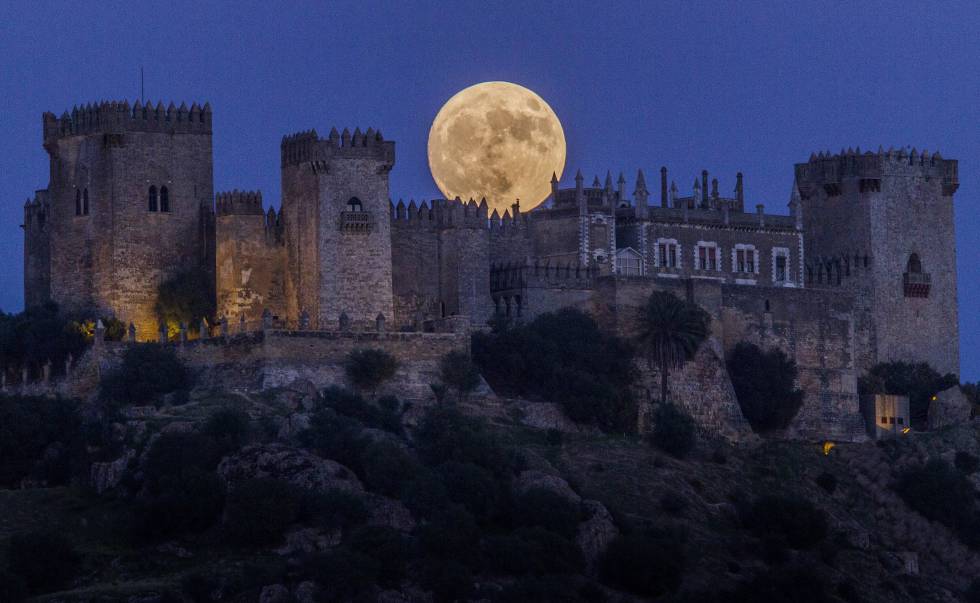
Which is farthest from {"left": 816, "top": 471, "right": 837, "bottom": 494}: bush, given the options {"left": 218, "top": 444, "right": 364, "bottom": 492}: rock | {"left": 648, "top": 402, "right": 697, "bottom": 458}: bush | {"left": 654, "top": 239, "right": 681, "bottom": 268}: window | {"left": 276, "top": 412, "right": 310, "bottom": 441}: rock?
{"left": 218, "top": 444, "right": 364, "bottom": 492}: rock

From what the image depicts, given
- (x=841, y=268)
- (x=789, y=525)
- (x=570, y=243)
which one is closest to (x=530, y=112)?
(x=570, y=243)

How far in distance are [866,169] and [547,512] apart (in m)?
32.5

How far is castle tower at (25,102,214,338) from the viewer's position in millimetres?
100625

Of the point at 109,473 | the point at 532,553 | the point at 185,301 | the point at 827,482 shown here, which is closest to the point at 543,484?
the point at 532,553

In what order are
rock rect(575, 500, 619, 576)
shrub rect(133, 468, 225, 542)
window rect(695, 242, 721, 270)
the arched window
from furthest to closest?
the arched window < window rect(695, 242, 721, 270) < rock rect(575, 500, 619, 576) < shrub rect(133, 468, 225, 542)

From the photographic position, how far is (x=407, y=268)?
330ft

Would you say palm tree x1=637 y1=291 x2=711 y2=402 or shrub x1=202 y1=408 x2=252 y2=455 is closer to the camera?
shrub x1=202 y1=408 x2=252 y2=455

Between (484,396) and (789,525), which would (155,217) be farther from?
(789,525)

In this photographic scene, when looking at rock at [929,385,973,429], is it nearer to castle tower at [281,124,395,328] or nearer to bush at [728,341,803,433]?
bush at [728,341,803,433]

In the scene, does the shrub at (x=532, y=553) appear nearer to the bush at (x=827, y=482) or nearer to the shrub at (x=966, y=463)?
the bush at (x=827, y=482)

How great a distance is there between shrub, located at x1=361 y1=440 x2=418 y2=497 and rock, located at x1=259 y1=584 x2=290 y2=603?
714 cm

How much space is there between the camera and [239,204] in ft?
327

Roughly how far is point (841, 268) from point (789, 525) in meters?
21.0

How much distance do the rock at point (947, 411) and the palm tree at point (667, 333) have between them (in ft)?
40.3
